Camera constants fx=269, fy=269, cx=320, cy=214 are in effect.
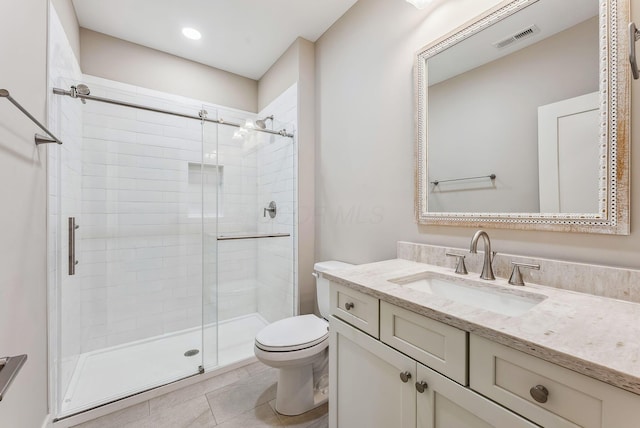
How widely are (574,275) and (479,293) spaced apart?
31 centimetres

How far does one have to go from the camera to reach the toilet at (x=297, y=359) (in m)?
1.52

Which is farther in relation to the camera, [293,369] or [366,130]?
[366,130]

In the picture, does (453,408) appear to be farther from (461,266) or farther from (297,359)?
(297,359)

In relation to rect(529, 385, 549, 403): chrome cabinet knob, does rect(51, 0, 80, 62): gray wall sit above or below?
above

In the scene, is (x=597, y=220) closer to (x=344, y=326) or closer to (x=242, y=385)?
(x=344, y=326)

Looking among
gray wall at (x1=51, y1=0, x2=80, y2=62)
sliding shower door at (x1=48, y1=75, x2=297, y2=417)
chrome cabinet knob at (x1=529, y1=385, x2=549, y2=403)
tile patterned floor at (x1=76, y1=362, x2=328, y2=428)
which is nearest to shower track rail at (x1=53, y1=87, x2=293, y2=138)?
sliding shower door at (x1=48, y1=75, x2=297, y2=417)

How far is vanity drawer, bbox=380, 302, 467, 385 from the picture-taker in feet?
2.49

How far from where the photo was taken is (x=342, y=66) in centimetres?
207

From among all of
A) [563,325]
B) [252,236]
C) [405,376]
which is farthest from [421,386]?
[252,236]

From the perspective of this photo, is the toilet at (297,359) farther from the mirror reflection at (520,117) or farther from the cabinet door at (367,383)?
the mirror reflection at (520,117)

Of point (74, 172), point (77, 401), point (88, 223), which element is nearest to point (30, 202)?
point (74, 172)

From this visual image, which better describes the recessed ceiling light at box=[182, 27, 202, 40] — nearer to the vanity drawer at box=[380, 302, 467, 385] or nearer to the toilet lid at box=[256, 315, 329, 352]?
the toilet lid at box=[256, 315, 329, 352]

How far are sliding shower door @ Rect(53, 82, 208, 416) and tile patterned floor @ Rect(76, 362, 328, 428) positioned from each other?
16 centimetres

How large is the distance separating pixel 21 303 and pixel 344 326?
136cm
